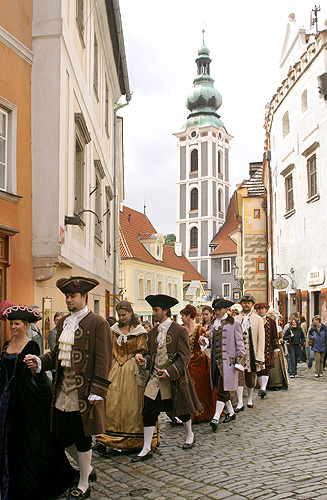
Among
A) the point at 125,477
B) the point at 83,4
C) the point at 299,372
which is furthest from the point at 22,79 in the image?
the point at 299,372

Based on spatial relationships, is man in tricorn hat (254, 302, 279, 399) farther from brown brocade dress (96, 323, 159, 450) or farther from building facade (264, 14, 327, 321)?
building facade (264, 14, 327, 321)

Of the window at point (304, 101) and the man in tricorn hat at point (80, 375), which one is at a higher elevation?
the window at point (304, 101)

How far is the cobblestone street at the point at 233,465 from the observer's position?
17.3ft

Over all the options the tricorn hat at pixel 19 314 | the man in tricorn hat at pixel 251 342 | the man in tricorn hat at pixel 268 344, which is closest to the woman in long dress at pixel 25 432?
the tricorn hat at pixel 19 314

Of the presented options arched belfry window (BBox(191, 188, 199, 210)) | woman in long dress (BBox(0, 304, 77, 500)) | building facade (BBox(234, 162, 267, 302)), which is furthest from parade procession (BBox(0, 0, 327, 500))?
arched belfry window (BBox(191, 188, 199, 210))

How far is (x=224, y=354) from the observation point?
346 inches

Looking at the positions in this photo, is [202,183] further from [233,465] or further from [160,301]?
[233,465]

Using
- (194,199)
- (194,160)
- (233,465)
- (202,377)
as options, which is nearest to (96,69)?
(202,377)

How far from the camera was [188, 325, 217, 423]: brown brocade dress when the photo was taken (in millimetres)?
9078

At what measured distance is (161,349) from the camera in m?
7.14

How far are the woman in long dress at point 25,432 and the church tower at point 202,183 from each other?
7255 centimetres

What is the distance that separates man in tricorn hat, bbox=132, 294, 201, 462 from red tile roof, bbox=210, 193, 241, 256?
6826 cm

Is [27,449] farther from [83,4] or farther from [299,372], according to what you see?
[299,372]

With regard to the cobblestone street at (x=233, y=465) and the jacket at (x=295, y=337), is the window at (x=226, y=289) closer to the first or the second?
the jacket at (x=295, y=337)
